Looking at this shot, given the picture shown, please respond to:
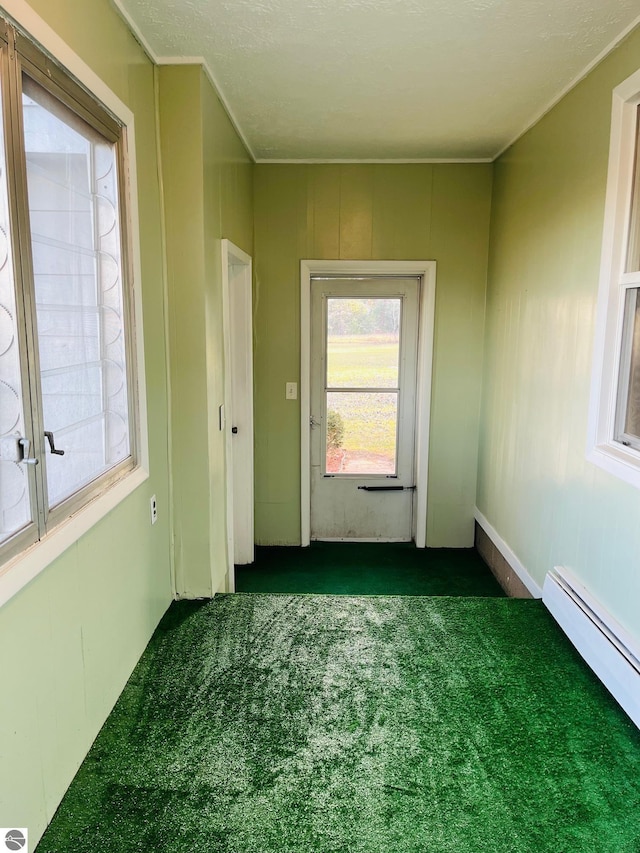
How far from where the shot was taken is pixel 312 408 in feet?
13.5

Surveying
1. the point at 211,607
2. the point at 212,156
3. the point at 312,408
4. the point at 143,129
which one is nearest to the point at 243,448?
the point at 312,408

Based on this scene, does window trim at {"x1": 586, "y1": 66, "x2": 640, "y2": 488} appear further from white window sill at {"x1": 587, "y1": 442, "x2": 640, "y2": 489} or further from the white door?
the white door

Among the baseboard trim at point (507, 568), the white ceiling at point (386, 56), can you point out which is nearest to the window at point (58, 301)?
the white ceiling at point (386, 56)

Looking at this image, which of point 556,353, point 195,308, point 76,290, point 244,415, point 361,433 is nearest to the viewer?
point 76,290

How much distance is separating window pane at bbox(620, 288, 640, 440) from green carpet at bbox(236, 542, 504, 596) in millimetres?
1708

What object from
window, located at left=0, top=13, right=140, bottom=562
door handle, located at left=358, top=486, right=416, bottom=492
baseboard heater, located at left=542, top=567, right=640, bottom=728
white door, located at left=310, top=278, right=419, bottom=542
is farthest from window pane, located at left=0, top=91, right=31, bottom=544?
door handle, located at left=358, top=486, right=416, bottom=492

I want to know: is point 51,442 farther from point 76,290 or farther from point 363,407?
point 363,407

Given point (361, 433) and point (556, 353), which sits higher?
point (556, 353)

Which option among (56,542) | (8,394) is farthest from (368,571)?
(8,394)

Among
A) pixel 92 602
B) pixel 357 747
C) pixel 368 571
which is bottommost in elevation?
pixel 368 571

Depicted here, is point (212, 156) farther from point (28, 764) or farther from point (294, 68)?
point (28, 764)

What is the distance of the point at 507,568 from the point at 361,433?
1384 mm

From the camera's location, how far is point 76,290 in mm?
1700

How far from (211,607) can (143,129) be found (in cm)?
201
